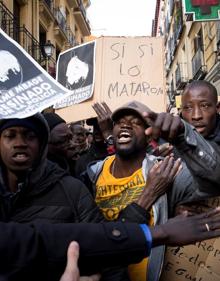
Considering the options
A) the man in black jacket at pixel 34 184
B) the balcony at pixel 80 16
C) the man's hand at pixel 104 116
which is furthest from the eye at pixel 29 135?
the balcony at pixel 80 16

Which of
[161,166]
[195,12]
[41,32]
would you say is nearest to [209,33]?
[195,12]

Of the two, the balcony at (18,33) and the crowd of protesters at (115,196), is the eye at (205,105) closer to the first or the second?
the crowd of protesters at (115,196)

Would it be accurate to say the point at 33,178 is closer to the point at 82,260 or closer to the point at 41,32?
the point at 82,260

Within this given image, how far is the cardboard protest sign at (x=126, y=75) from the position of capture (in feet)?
9.79

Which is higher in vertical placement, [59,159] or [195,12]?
[195,12]

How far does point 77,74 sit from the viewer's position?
3.14m

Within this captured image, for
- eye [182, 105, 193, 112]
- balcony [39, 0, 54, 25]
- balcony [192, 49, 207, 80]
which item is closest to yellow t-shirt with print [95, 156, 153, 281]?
eye [182, 105, 193, 112]

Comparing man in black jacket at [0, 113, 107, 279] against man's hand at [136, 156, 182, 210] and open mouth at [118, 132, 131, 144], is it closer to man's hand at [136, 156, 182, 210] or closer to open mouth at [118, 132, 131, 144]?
man's hand at [136, 156, 182, 210]

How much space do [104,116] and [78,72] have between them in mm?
486

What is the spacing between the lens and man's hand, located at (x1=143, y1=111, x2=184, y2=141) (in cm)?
140

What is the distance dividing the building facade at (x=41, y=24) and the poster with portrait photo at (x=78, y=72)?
616 cm

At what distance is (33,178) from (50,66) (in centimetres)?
1624

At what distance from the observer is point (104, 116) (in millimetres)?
2859

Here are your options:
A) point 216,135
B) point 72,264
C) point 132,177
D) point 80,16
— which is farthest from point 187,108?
point 80,16
